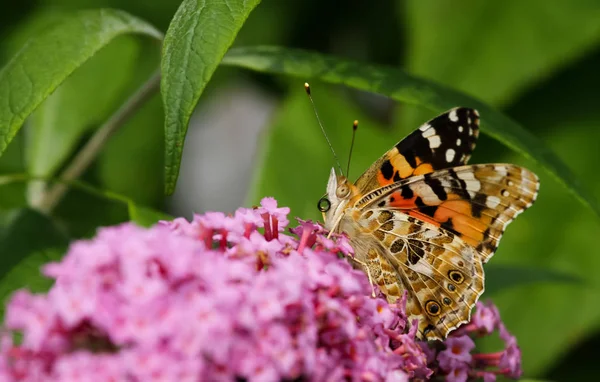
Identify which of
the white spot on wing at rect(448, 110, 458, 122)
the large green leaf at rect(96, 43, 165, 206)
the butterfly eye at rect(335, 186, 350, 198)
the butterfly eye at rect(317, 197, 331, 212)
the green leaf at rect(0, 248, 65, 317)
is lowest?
the large green leaf at rect(96, 43, 165, 206)

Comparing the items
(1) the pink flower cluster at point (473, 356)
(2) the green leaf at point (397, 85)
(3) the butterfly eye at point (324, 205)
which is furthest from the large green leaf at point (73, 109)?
(1) the pink flower cluster at point (473, 356)

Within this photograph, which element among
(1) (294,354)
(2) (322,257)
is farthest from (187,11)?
(1) (294,354)

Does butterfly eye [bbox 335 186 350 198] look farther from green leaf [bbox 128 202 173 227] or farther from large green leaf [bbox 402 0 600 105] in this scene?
large green leaf [bbox 402 0 600 105]

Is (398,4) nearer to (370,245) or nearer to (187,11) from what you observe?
(370,245)

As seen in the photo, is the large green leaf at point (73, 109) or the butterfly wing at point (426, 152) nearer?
the butterfly wing at point (426, 152)

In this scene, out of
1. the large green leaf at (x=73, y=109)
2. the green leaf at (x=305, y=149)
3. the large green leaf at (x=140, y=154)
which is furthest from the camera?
the large green leaf at (x=140, y=154)

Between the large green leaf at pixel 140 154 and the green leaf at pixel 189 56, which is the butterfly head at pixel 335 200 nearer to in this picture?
the green leaf at pixel 189 56

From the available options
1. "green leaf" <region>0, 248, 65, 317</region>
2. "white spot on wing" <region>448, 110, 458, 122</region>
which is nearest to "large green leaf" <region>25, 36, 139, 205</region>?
"green leaf" <region>0, 248, 65, 317</region>
